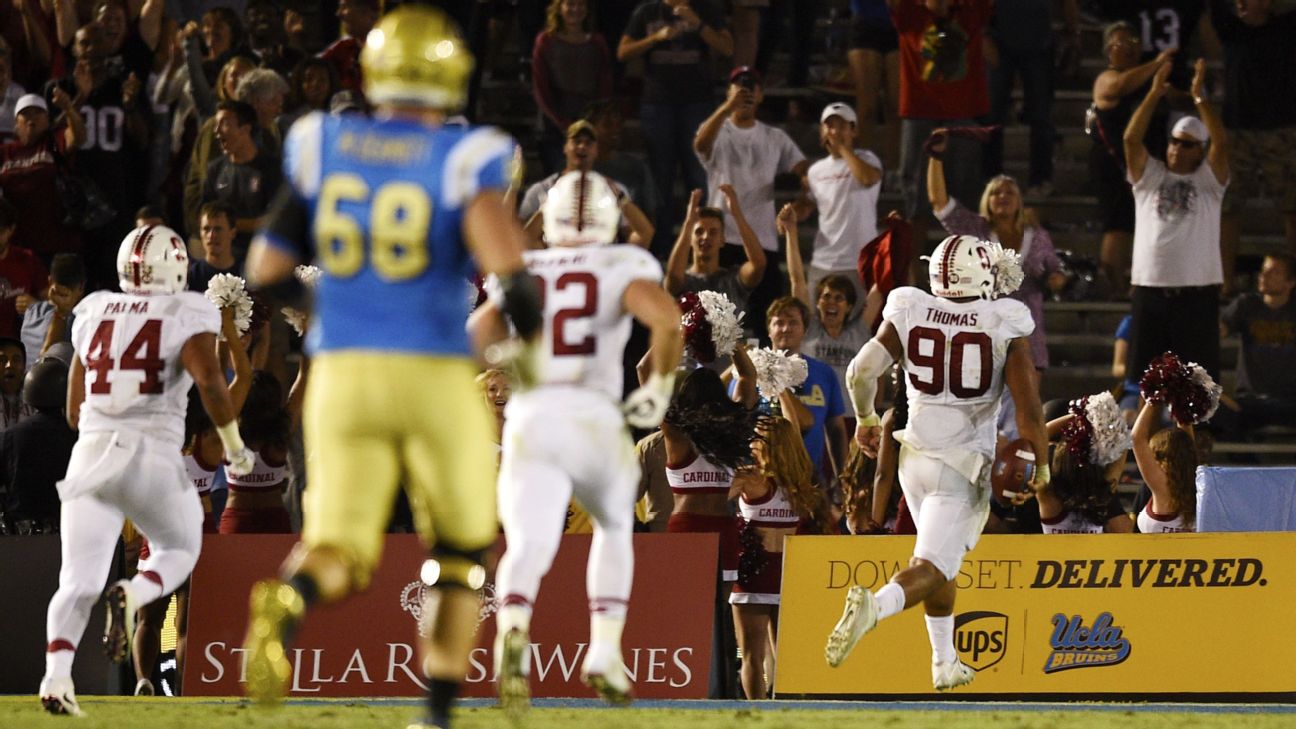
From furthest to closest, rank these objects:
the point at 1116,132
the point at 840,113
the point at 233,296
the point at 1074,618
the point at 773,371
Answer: the point at 1116,132 → the point at 840,113 → the point at 233,296 → the point at 773,371 → the point at 1074,618

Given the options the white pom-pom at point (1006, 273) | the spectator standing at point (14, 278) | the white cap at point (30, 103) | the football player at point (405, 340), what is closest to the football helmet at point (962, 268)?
the white pom-pom at point (1006, 273)

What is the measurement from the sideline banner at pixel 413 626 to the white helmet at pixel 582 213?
8.82 feet

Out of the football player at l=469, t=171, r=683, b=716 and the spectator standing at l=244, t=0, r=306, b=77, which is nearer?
the football player at l=469, t=171, r=683, b=716

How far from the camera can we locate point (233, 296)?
10.9m

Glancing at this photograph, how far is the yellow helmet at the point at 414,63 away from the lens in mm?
6238

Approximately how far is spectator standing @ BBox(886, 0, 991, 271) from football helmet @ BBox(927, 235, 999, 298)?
4.08 meters

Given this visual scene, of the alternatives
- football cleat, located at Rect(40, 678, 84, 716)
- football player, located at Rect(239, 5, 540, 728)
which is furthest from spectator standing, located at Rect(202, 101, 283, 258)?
football player, located at Rect(239, 5, 540, 728)

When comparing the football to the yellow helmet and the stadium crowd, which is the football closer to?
the stadium crowd

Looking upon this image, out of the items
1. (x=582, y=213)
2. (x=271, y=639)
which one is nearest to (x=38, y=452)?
(x=582, y=213)

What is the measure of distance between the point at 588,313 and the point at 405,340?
1.38m

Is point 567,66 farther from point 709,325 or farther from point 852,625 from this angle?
point 852,625

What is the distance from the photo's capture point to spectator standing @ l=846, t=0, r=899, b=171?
1443 centimetres

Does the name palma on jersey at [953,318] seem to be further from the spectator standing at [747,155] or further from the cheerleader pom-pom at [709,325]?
the spectator standing at [747,155]

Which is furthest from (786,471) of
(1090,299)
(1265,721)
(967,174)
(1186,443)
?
(1090,299)
